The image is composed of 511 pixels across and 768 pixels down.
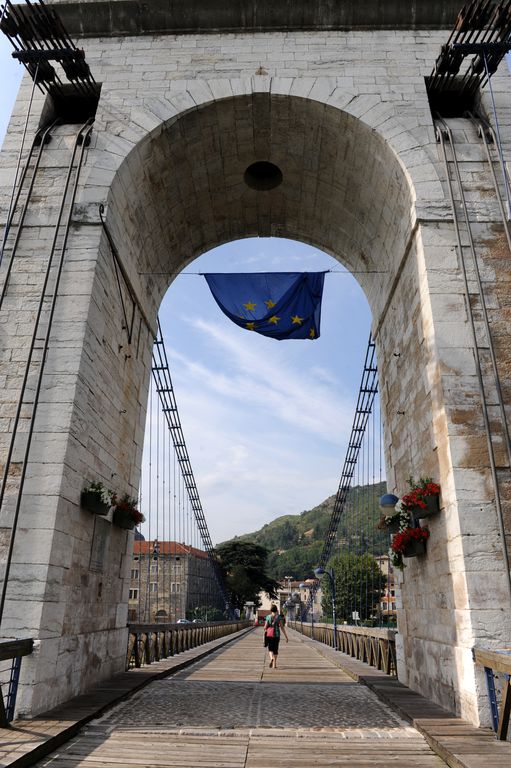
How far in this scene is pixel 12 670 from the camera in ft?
12.1

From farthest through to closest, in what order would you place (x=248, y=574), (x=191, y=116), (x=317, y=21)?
(x=248, y=574) < (x=317, y=21) < (x=191, y=116)

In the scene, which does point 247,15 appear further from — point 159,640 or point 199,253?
point 159,640

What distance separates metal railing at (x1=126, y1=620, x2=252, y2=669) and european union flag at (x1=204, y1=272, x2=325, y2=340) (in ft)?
13.1

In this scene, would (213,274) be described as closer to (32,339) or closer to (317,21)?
(32,339)

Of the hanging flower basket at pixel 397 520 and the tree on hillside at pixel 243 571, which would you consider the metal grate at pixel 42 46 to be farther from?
the tree on hillside at pixel 243 571

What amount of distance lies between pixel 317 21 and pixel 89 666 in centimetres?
760

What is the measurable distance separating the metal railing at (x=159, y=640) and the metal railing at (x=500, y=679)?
13.9 ft

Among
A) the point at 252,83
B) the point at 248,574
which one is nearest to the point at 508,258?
the point at 252,83

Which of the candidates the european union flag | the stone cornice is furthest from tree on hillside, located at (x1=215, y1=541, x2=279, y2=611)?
the stone cornice

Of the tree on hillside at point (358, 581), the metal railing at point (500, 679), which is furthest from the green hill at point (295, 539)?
the metal railing at point (500, 679)

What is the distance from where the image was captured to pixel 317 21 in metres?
6.59

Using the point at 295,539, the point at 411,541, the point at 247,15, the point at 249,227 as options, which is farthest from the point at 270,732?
the point at 295,539

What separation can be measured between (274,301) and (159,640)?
225 inches

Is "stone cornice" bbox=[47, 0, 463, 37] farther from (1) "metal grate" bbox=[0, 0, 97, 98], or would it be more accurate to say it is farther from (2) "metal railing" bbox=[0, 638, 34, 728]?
(2) "metal railing" bbox=[0, 638, 34, 728]
